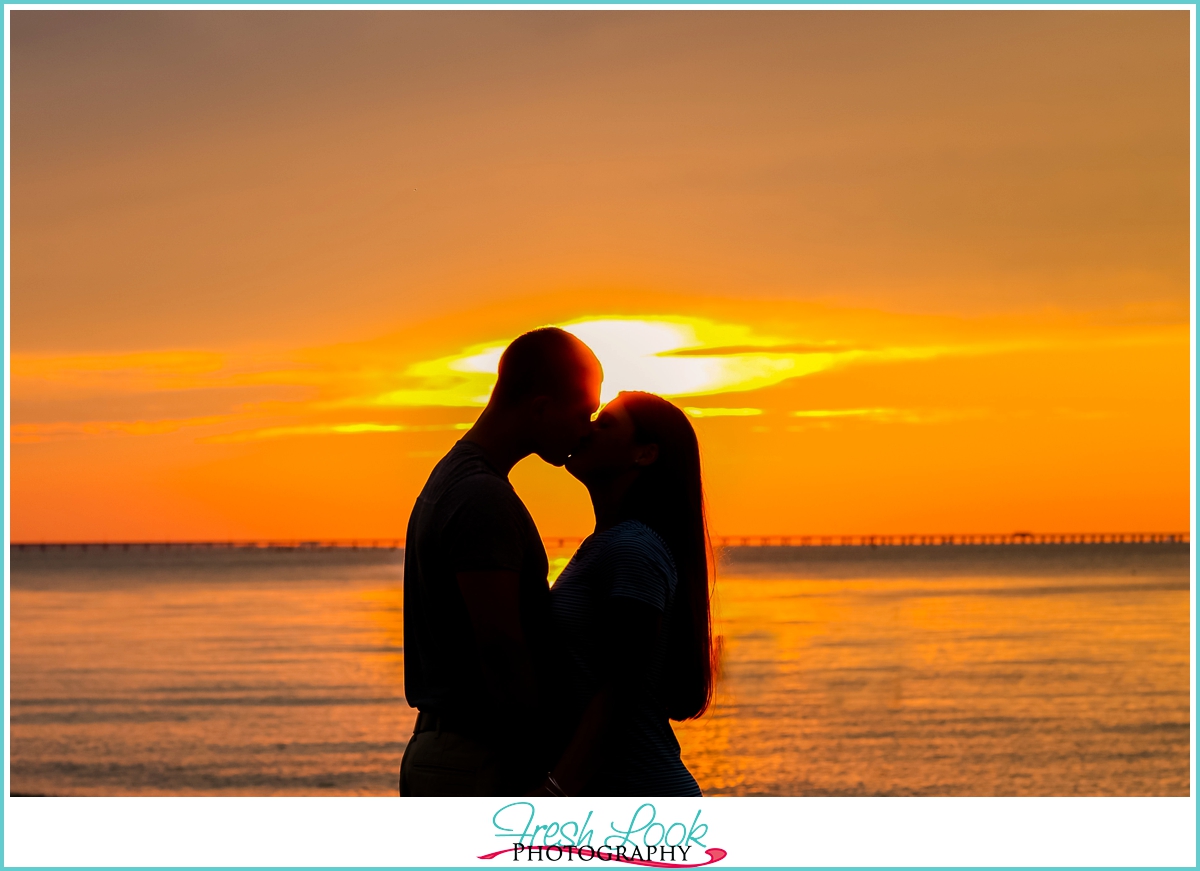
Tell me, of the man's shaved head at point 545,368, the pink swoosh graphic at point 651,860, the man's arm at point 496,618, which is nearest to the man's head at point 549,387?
the man's shaved head at point 545,368

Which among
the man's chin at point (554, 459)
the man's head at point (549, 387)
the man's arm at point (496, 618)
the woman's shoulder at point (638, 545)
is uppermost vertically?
the man's head at point (549, 387)

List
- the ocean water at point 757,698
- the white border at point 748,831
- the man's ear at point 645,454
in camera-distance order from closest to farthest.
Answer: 1. the man's ear at point 645,454
2. the white border at point 748,831
3. the ocean water at point 757,698

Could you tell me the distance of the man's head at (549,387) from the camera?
2973 millimetres

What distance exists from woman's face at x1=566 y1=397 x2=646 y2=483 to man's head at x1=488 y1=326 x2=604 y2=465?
88mm

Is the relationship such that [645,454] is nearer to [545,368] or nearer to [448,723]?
[545,368]

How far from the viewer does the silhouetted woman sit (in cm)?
294

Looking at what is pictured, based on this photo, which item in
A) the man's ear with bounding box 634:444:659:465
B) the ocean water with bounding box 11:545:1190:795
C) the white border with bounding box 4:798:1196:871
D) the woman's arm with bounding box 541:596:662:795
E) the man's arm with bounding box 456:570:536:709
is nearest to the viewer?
the man's arm with bounding box 456:570:536:709

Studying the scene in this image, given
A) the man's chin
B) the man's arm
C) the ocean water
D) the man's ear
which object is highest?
the ocean water

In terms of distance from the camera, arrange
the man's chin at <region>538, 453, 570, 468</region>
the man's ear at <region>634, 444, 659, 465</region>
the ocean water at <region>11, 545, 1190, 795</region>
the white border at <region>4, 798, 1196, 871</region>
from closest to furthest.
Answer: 1. the man's chin at <region>538, 453, 570, 468</region>
2. the man's ear at <region>634, 444, 659, 465</region>
3. the white border at <region>4, 798, 1196, 871</region>
4. the ocean water at <region>11, 545, 1190, 795</region>

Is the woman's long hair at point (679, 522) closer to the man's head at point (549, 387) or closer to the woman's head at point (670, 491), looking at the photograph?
the woman's head at point (670, 491)

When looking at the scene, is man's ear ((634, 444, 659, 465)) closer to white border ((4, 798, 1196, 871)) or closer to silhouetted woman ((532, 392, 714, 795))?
silhouetted woman ((532, 392, 714, 795))

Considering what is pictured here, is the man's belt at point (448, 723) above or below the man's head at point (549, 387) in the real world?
below

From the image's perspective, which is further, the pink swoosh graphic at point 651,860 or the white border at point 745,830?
the white border at point 745,830

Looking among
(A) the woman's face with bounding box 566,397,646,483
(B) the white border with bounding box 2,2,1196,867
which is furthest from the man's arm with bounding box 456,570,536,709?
(B) the white border with bounding box 2,2,1196,867
